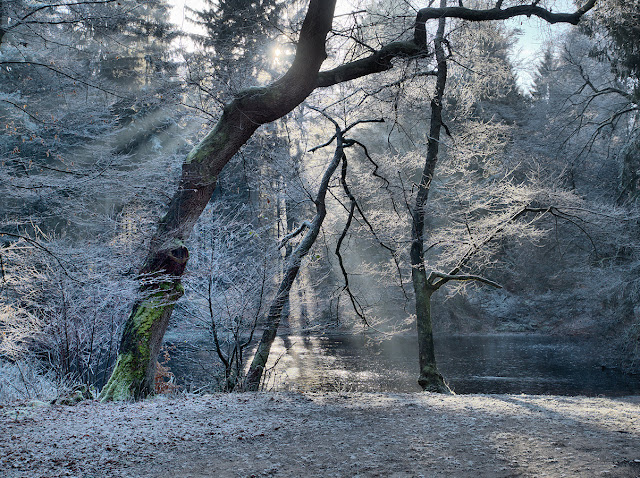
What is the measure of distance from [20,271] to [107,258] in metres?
2.77

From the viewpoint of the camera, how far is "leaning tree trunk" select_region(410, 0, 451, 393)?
9.38 metres

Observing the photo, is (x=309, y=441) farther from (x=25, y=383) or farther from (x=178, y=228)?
(x=25, y=383)

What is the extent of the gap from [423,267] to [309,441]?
20.8 feet

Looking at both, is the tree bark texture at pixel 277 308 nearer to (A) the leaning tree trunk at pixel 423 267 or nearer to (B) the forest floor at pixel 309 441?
(A) the leaning tree trunk at pixel 423 267

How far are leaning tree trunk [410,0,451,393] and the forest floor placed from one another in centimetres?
421

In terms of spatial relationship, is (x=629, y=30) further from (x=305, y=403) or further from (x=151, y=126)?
(x=151, y=126)

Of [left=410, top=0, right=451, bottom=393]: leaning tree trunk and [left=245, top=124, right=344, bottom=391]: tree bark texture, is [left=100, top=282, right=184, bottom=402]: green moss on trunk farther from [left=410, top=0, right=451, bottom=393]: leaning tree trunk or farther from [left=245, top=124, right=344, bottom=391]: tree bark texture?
[left=410, top=0, right=451, bottom=393]: leaning tree trunk

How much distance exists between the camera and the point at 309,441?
378cm

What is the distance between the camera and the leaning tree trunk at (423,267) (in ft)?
30.8

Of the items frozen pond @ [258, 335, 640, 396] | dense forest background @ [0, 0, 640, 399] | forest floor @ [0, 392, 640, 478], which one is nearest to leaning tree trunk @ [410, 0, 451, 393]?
dense forest background @ [0, 0, 640, 399]

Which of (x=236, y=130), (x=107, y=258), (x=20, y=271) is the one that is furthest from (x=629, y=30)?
(x=20, y=271)

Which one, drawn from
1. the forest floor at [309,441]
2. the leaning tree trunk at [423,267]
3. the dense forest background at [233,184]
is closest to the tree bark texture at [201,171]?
the dense forest background at [233,184]

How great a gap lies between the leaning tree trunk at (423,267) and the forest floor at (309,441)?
4.21 metres

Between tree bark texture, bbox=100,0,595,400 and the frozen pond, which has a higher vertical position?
tree bark texture, bbox=100,0,595,400
